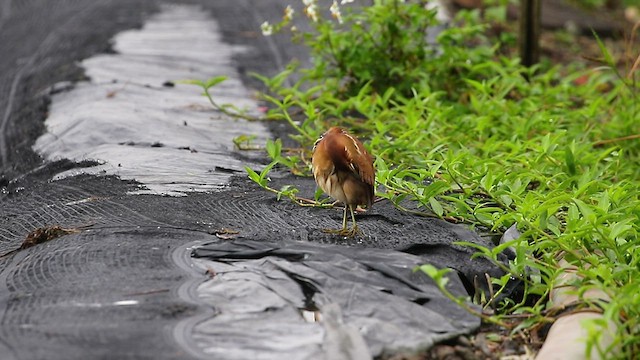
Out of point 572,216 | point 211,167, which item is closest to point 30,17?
point 211,167

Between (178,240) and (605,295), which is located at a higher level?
(178,240)

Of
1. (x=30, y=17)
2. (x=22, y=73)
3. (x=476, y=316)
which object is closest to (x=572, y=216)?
(x=476, y=316)

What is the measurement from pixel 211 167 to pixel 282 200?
556 millimetres

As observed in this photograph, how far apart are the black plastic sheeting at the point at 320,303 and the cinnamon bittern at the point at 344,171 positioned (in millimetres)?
166

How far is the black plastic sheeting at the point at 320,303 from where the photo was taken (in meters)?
2.34

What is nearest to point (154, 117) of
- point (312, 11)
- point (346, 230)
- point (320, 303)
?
point (312, 11)

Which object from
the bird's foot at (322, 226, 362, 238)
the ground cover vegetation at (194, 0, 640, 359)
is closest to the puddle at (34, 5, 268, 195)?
the ground cover vegetation at (194, 0, 640, 359)

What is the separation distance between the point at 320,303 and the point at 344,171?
0.49 meters

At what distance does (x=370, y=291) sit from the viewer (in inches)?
103

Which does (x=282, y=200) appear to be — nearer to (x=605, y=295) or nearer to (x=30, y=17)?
(x=605, y=295)

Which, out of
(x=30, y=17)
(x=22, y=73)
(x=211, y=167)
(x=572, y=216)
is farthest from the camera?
(x=30, y=17)

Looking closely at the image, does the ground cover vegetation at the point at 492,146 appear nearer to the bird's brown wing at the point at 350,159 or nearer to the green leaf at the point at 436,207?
the green leaf at the point at 436,207

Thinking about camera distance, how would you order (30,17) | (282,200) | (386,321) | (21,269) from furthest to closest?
(30,17) < (282,200) < (21,269) < (386,321)

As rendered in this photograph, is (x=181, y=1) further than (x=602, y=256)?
Yes
